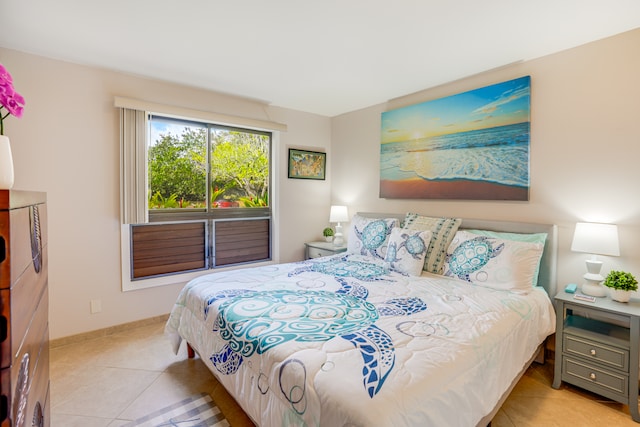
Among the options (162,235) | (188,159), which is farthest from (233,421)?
(188,159)

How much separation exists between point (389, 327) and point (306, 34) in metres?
2.02

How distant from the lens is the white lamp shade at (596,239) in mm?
2017

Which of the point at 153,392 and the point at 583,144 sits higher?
the point at 583,144

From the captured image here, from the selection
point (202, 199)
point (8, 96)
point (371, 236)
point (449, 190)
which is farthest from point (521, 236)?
point (202, 199)

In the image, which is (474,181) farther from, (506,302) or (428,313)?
(428,313)

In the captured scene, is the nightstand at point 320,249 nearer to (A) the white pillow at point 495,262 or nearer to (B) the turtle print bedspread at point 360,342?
(B) the turtle print bedspread at point 360,342

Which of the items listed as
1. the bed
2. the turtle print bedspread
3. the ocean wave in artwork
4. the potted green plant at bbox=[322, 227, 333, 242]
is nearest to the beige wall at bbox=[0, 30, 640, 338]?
the ocean wave in artwork

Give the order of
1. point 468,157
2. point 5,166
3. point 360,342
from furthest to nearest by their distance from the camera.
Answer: point 468,157, point 360,342, point 5,166

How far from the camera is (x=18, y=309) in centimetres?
68

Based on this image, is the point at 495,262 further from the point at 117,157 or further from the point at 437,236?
the point at 117,157

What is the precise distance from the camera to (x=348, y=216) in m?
4.22

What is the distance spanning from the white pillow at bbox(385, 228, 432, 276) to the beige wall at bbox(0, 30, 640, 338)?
692 millimetres

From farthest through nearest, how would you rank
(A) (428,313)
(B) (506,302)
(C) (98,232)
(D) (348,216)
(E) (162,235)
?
(D) (348,216), (E) (162,235), (C) (98,232), (B) (506,302), (A) (428,313)

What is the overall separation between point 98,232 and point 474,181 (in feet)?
11.7
